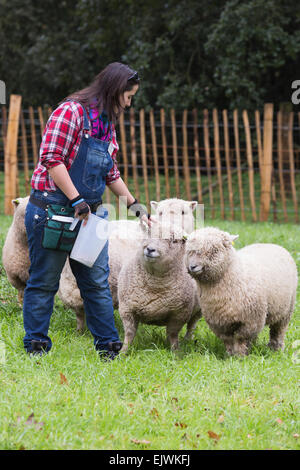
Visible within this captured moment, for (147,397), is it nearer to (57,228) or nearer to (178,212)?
(57,228)

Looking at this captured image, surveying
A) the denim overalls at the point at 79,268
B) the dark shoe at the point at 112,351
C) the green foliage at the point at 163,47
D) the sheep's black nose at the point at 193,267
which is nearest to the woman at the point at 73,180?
the denim overalls at the point at 79,268

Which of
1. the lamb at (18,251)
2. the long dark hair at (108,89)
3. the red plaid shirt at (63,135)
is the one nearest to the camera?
the red plaid shirt at (63,135)

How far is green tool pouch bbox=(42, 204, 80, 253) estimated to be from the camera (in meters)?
4.22

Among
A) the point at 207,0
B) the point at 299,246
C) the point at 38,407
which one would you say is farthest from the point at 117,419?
the point at 207,0

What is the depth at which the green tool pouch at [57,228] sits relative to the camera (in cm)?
422

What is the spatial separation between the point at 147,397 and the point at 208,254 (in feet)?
3.67

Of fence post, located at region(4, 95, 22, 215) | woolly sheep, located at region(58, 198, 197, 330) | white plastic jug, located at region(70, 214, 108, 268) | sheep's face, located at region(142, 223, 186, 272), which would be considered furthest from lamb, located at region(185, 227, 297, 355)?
fence post, located at region(4, 95, 22, 215)

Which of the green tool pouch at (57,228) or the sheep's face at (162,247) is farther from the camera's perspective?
the sheep's face at (162,247)

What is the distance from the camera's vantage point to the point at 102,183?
4449 millimetres

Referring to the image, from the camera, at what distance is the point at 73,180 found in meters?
4.25

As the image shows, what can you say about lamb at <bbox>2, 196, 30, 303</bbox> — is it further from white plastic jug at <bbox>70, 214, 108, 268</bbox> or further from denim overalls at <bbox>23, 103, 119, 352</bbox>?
white plastic jug at <bbox>70, 214, 108, 268</bbox>

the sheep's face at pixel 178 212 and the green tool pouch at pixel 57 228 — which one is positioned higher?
the sheep's face at pixel 178 212

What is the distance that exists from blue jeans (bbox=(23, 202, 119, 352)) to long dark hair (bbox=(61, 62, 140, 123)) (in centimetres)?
83

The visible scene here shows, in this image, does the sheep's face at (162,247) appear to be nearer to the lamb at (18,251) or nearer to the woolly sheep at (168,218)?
the woolly sheep at (168,218)
